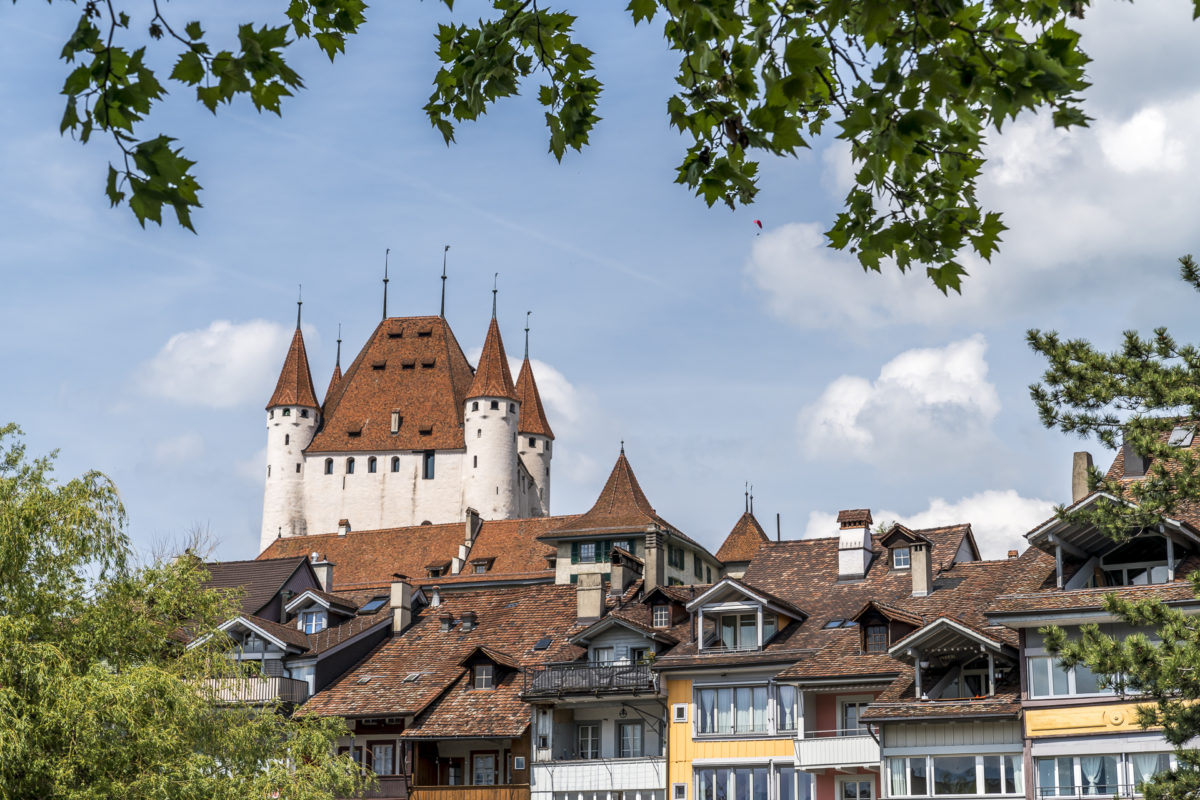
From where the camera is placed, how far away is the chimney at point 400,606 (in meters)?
56.9

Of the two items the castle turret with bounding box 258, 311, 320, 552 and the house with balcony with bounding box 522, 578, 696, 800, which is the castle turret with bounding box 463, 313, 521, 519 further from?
the house with balcony with bounding box 522, 578, 696, 800

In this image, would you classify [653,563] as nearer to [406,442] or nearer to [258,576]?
[258,576]

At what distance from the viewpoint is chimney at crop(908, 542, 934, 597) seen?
47625mm

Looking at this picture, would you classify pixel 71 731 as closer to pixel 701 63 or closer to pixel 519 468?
pixel 701 63

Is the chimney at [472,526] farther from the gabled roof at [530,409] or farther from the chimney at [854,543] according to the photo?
Result: the chimney at [854,543]

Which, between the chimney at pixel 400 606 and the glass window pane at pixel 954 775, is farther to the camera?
the chimney at pixel 400 606

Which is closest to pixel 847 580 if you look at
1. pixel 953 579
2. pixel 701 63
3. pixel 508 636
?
pixel 953 579

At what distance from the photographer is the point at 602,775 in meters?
47.2

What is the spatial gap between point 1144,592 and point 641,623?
1786cm

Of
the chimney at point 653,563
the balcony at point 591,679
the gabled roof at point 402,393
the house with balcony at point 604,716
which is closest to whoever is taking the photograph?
the house with balcony at point 604,716

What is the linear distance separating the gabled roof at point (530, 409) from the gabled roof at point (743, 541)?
108ft

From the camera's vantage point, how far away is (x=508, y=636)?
54.4m

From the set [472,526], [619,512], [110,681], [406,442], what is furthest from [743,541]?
[110,681]

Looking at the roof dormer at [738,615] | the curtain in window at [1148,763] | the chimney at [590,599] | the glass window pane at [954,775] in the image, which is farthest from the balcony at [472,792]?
the curtain in window at [1148,763]
